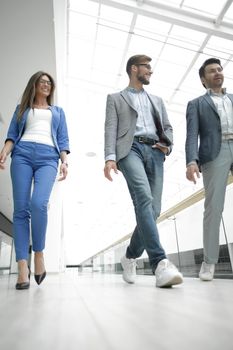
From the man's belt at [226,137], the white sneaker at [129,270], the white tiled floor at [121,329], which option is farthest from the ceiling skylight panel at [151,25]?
the white tiled floor at [121,329]

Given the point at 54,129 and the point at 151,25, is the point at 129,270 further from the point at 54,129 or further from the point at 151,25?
the point at 151,25

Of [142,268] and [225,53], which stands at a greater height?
[225,53]

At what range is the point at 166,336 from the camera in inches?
17.4

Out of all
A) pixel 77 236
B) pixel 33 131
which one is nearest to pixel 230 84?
pixel 33 131

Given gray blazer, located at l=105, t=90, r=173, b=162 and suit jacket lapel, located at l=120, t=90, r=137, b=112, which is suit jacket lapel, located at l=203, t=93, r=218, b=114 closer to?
gray blazer, located at l=105, t=90, r=173, b=162

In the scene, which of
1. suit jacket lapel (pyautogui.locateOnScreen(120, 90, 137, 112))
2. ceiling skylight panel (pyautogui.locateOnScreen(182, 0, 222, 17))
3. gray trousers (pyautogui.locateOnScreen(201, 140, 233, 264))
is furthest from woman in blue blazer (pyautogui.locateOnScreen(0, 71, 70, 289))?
ceiling skylight panel (pyautogui.locateOnScreen(182, 0, 222, 17))

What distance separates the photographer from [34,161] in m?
1.80

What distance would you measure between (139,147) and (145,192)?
33cm

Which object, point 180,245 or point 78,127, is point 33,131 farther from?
point 78,127

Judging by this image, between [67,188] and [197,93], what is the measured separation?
339 inches

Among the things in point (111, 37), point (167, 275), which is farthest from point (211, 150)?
Answer: point (111, 37)

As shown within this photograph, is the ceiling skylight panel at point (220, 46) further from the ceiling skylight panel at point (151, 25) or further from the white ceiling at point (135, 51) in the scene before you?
the ceiling skylight panel at point (151, 25)

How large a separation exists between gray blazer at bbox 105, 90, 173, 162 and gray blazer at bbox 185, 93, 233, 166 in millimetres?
157

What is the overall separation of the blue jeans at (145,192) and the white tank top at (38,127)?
55 cm
